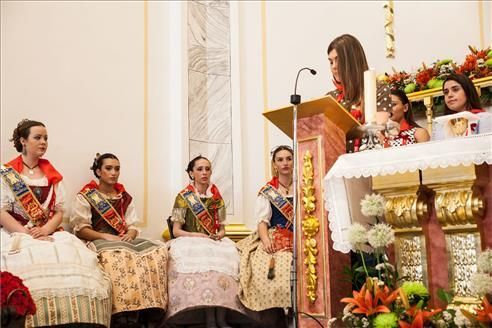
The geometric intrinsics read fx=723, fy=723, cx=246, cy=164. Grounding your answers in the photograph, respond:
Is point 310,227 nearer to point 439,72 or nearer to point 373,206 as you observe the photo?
point 373,206

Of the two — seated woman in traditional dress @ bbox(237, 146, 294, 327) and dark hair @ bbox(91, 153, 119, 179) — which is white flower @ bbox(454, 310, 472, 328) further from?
dark hair @ bbox(91, 153, 119, 179)

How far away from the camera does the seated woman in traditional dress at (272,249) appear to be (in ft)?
16.5

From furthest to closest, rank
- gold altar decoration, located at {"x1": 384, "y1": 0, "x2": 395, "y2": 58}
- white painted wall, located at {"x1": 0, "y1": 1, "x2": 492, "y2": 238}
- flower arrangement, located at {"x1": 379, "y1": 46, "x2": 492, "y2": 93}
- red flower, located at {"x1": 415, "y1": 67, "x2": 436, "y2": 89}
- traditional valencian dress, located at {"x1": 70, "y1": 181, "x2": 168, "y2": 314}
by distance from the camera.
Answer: gold altar decoration, located at {"x1": 384, "y1": 0, "x2": 395, "y2": 58}
red flower, located at {"x1": 415, "y1": 67, "x2": 436, "y2": 89}
white painted wall, located at {"x1": 0, "y1": 1, "x2": 492, "y2": 238}
flower arrangement, located at {"x1": 379, "y1": 46, "x2": 492, "y2": 93}
traditional valencian dress, located at {"x1": 70, "y1": 181, "x2": 168, "y2": 314}

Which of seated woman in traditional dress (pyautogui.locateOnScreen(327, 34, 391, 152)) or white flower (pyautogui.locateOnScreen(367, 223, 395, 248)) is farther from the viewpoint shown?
Answer: seated woman in traditional dress (pyautogui.locateOnScreen(327, 34, 391, 152))

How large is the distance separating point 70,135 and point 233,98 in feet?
5.78

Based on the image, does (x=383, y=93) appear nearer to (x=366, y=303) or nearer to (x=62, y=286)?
(x=366, y=303)

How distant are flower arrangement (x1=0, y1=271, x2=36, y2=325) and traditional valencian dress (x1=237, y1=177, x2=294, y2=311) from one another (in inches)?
71.4

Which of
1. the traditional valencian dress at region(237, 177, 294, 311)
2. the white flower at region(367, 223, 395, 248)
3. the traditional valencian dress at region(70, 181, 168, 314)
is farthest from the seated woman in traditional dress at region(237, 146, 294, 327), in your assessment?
the white flower at region(367, 223, 395, 248)

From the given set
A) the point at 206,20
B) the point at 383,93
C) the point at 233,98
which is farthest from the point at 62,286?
the point at 206,20

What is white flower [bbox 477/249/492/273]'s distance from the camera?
10.7 ft

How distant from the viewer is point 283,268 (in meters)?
5.05

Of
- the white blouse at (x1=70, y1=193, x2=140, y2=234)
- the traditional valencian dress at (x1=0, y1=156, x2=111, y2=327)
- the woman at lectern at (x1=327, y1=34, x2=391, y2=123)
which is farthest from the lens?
the white blouse at (x1=70, y1=193, x2=140, y2=234)

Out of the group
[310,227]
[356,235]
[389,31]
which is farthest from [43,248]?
[389,31]

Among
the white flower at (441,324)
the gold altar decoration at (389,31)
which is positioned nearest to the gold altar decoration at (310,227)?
the white flower at (441,324)
